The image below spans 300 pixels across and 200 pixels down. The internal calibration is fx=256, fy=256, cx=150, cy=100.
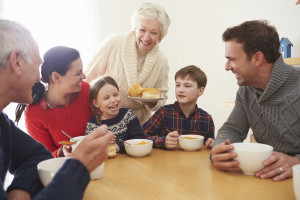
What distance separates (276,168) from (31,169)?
2.87 ft

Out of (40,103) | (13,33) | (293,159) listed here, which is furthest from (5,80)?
(293,159)

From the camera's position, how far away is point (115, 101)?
158cm

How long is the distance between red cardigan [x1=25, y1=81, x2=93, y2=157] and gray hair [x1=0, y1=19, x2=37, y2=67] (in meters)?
0.73

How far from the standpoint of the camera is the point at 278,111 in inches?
46.7

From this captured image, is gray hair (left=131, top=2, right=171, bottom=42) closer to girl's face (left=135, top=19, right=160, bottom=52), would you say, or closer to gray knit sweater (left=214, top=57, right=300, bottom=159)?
girl's face (left=135, top=19, right=160, bottom=52)

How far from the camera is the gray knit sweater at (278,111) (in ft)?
3.79

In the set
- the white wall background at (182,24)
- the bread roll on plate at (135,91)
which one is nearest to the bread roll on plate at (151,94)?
the bread roll on plate at (135,91)

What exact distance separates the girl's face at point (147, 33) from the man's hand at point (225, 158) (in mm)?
1133

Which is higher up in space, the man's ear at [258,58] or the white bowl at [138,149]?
the man's ear at [258,58]

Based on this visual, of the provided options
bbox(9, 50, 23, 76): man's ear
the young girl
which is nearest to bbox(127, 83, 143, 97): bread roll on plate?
the young girl

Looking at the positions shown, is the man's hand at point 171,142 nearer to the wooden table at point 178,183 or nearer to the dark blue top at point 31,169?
the wooden table at point 178,183

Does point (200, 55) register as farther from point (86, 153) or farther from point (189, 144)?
point (86, 153)

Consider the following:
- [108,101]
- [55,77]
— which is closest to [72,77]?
[55,77]

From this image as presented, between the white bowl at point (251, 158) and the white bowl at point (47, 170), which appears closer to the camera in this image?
the white bowl at point (47, 170)
